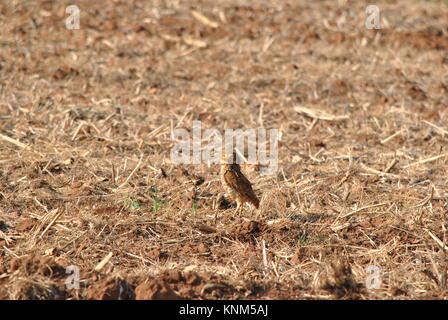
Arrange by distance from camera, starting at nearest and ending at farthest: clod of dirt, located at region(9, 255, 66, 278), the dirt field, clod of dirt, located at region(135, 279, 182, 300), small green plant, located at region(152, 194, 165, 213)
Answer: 1. clod of dirt, located at region(135, 279, 182, 300)
2. clod of dirt, located at region(9, 255, 66, 278)
3. the dirt field
4. small green plant, located at region(152, 194, 165, 213)

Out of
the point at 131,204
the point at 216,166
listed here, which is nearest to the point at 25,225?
the point at 131,204

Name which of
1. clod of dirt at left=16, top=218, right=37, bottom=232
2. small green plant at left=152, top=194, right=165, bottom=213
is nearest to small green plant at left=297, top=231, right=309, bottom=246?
small green plant at left=152, top=194, right=165, bottom=213

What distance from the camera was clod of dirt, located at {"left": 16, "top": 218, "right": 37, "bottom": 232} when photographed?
260 inches

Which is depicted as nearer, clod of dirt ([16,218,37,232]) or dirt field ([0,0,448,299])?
dirt field ([0,0,448,299])

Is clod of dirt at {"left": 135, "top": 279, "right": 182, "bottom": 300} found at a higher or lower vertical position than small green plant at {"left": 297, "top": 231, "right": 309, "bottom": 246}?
higher

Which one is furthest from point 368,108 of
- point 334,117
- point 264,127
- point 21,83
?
point 21,83

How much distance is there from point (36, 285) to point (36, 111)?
499 cm

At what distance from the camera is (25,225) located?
21.7ft

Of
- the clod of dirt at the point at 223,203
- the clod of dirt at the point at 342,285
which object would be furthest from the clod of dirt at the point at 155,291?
the clod of dirt at the point at 223,203

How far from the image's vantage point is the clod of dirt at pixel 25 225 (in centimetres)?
660

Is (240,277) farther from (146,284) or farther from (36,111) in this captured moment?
(36,111)

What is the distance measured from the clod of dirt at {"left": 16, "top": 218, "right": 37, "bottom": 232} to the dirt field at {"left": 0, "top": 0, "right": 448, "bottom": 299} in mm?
21

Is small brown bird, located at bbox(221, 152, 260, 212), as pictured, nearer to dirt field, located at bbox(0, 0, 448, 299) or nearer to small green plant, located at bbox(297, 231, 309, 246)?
dirt field, located at bbox(0, 0, 448, 299)
